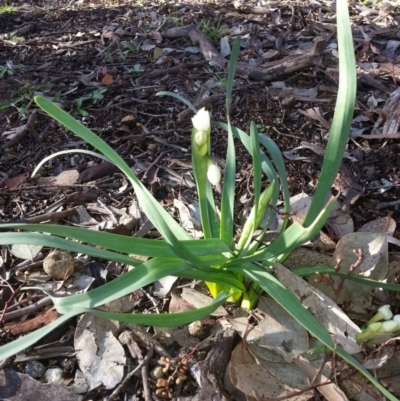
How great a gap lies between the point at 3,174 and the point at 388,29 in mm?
1848

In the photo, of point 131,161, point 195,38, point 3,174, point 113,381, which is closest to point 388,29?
point 195,38

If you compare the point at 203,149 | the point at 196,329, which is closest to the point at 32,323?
the point at 196,329

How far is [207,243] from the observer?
40.3 inches

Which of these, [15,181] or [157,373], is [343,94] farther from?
[15,181]

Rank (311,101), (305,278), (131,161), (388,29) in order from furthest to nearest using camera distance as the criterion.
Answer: (388,29) < (311,101) < (131,161) < (305,278)

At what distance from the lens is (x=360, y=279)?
3.63 ft

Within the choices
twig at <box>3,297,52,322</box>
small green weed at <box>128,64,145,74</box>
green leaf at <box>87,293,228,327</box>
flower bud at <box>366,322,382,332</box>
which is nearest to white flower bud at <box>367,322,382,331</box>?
flower bud at <box>366,322,382,332</box>

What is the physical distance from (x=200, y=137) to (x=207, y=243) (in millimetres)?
223

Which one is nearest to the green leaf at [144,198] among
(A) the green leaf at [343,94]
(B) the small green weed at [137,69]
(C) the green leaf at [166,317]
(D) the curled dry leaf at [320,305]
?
(C) the green leaf at [166,317]

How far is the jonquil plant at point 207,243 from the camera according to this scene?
0.90 metres

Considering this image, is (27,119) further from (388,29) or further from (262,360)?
(388,29)

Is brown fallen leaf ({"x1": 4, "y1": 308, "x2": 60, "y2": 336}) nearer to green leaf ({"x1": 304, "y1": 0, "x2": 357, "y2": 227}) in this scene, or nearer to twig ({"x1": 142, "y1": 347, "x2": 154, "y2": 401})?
twig ({"x1": 142, "y1": 347, "x2": 154, "y2": 401})

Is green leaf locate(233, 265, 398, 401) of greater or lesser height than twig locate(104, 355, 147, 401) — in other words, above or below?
above

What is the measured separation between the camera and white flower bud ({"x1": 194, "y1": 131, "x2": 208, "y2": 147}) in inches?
39.2
